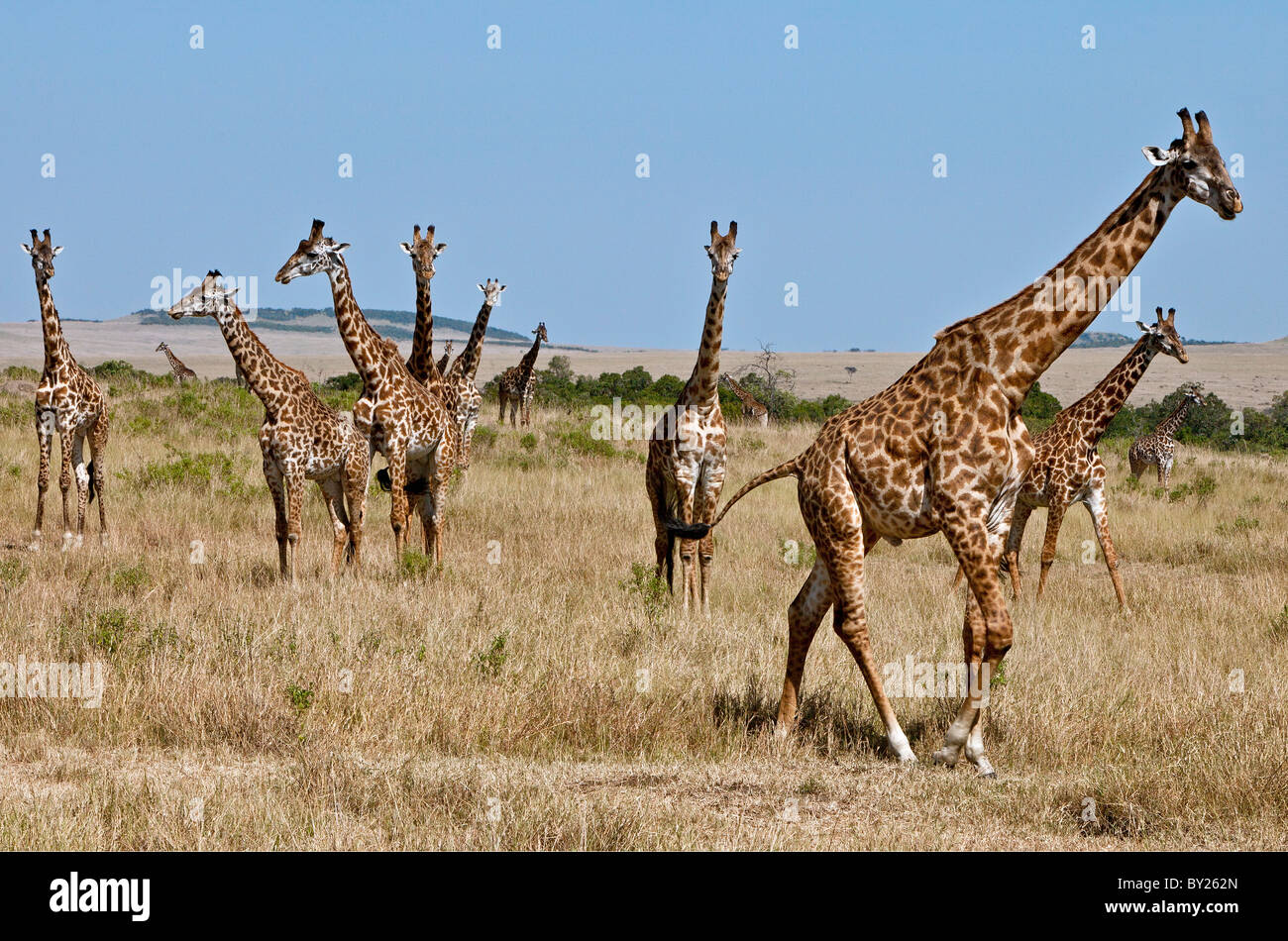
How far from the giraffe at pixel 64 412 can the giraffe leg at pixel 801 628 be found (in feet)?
26.4

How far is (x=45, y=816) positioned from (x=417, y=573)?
5.28m

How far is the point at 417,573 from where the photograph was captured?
10023 mm

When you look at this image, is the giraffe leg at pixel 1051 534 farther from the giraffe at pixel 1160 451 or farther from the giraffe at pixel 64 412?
the giraffe at pixel 64 412

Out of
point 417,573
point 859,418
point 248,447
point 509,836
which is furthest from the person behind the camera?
point 248,447

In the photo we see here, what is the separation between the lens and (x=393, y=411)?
1072 cm

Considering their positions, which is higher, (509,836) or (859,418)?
(859,418)

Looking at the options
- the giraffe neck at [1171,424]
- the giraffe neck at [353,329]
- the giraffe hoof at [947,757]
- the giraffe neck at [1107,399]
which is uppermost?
the giraffe neck at [353,329]

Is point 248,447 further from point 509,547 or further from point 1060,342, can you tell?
point 1060,342

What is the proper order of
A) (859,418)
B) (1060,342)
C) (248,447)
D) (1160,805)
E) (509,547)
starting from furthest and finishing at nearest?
(248,447) → (509,547) → (859,418) → (1060,342) → (1160,805)

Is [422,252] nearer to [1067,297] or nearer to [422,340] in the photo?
[422,340]

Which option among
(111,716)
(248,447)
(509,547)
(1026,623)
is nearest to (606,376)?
(248,447)

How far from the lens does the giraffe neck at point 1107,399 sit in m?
11.2

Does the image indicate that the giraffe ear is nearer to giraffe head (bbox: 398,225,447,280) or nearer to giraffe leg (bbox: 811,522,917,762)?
giraffe leg (bbox: 811,522,917,762)

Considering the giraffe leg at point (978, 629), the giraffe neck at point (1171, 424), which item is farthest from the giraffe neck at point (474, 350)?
the giraffe neck at point (1171, 424)
